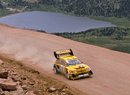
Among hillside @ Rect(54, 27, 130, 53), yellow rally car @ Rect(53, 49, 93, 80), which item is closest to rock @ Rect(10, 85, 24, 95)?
yellow rally car @ Rect(53, 49, 93, 80)

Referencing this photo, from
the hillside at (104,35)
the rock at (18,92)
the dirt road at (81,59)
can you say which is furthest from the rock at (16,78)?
the hillside at (104,35)

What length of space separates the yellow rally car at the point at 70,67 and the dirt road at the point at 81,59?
0.74m

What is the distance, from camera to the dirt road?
4066 cm

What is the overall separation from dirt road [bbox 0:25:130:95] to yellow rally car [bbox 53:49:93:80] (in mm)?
741

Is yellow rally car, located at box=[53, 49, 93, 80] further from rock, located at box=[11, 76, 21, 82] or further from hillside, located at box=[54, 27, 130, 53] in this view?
hillside, located at box=[54, 27, 130, 53]

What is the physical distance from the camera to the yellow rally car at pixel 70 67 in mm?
42875

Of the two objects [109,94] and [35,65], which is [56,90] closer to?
[109,94]

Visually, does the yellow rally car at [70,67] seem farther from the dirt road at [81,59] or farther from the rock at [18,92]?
the rock at [18,92]

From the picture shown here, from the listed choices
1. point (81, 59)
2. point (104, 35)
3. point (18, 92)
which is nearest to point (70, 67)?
point (81, 59)

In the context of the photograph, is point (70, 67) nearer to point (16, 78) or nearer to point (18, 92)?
point (16, 78)

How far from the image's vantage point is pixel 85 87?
3981 centimetres

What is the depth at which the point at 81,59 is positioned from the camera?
60.4m

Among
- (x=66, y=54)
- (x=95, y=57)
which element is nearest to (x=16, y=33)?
(x=95, y=57)

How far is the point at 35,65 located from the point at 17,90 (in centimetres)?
2661
